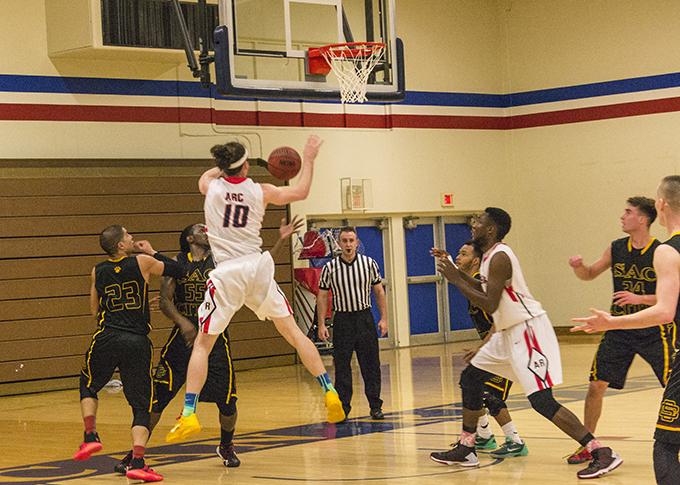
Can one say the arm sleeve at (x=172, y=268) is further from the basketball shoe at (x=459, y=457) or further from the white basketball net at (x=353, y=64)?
the white basketball net at (x=353, y=64)

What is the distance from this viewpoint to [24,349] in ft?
52.8

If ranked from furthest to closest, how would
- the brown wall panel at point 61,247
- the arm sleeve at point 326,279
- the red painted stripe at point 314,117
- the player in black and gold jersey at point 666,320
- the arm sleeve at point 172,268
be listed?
1. the red painted stripe at point 314,117
2. the brown wall panel at point 61,247
3. the arm sleeve at point 326,279
4. the arm sleeve at point 172,268
5. the player in black and gold jersey at point 666,320

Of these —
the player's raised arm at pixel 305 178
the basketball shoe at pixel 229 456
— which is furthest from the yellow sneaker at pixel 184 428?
the player's raised arm at pixel 305 178

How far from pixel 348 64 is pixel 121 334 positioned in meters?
6.22

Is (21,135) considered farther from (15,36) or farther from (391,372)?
(391,372)

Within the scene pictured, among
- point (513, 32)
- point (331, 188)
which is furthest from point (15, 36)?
point (513, 32)

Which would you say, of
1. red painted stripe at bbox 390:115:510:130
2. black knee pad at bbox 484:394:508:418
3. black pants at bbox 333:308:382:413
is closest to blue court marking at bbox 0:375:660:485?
black pants at bbox 333:308:382:413

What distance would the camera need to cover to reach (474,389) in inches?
326

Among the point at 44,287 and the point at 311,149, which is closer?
the point at 311,149

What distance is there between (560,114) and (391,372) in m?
7.38

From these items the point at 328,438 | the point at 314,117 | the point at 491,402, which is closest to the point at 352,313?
the point at 328,438

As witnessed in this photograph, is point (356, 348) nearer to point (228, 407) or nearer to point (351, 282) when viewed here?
point (351, 282)

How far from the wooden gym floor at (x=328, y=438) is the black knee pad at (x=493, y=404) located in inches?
14.4

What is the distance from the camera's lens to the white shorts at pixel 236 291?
813 centimetres
